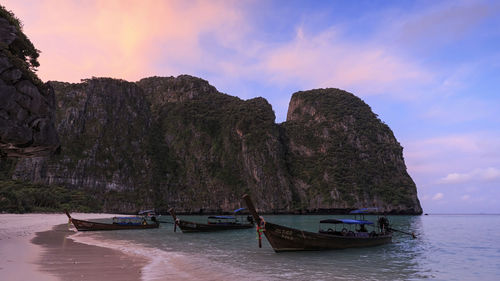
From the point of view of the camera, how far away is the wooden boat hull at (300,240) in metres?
17.7

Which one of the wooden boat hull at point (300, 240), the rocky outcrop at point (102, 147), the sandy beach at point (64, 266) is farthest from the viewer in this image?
the rocky outcrop at point (102, 147)

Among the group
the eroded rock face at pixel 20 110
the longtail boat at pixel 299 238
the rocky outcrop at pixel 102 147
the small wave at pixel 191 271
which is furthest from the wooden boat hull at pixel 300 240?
the rocky outcrop at pixel 102 147

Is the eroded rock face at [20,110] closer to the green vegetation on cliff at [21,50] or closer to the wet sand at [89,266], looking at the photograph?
the green vegetation on cliff at [21,50]

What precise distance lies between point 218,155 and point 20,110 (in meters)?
125

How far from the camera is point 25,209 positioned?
60875 millimetres

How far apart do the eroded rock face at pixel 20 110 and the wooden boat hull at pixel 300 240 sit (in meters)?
16.0

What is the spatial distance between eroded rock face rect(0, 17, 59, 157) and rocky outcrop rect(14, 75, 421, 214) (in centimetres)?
10472

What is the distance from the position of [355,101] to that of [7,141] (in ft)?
522

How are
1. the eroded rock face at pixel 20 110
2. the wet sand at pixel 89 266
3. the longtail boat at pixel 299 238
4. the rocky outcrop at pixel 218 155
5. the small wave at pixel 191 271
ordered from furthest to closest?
the rocky outcrop at pixel 218 155 → the eroded rock face at pixel 20 110 → the longtail boat at pixel 299 238 → the small wave at pixel 191 271 → the wet sand at pixel 89 266

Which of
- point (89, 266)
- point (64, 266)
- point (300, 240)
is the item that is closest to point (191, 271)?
point (89, 266)

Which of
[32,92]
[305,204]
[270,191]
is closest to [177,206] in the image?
[270,191]

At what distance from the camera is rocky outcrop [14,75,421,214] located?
122938 mm

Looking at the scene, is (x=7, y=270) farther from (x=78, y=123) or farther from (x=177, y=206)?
(x=78, y=123)

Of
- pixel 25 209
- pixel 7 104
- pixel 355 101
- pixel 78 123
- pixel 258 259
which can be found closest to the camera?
pixel 258 259
